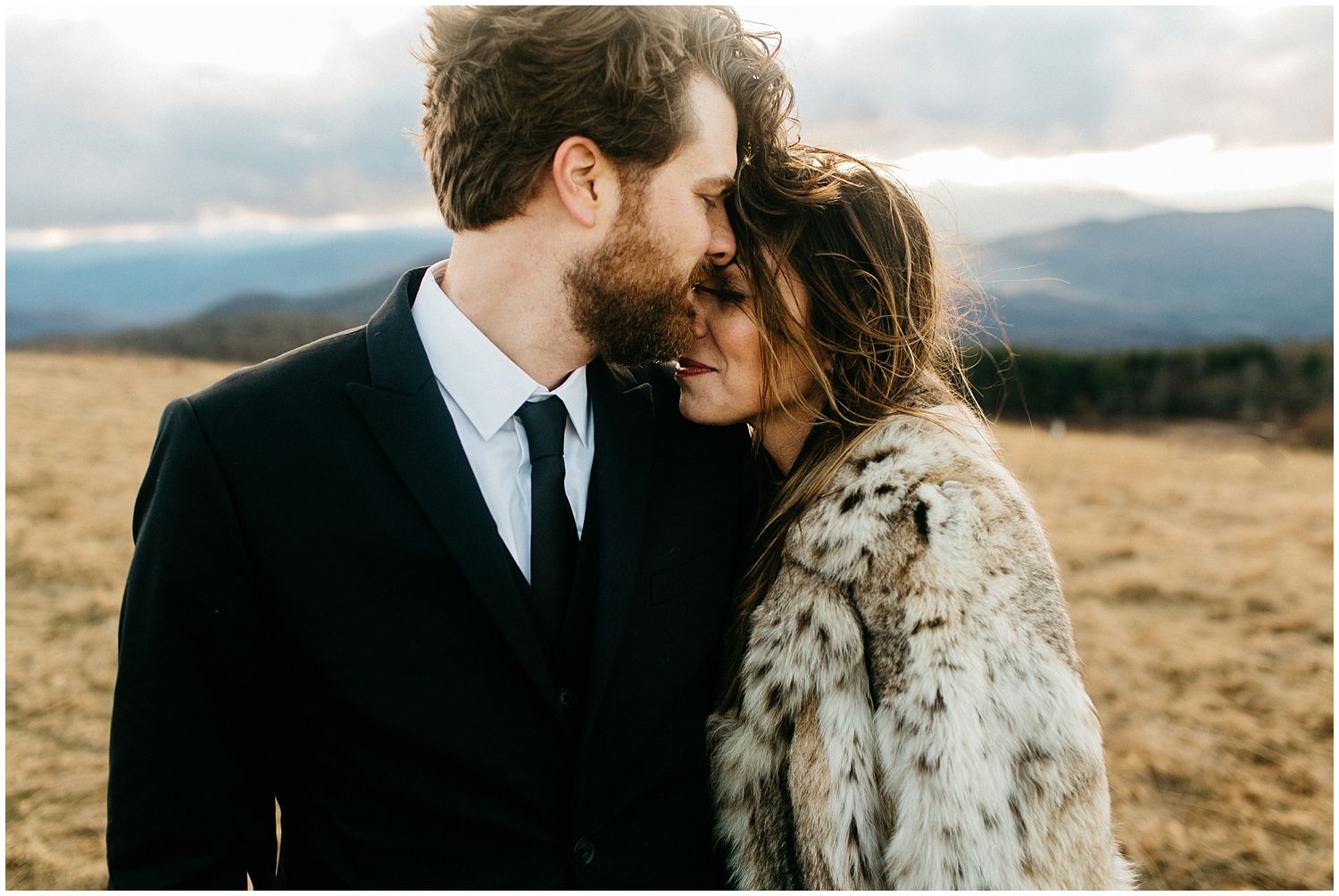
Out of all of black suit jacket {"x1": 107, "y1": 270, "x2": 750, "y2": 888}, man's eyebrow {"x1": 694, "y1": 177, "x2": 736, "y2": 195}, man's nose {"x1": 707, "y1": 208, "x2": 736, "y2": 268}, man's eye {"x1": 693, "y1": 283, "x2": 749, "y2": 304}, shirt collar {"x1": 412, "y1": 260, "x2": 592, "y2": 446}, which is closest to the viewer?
black suit jacket {"x1": 107, "y1": 270, "x2": 750, "y2": 888}

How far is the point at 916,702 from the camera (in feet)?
6.07

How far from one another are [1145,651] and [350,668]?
8069mm

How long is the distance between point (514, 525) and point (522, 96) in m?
1.01

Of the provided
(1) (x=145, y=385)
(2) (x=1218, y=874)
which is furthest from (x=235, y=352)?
(2) (x=1218, y=874)

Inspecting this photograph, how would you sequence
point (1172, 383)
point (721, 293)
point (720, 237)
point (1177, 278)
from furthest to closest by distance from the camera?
point (1177, 278) < point (1172, 383) < point (721, 293) < point (720, 237)

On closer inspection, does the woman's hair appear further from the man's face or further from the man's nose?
the man's face

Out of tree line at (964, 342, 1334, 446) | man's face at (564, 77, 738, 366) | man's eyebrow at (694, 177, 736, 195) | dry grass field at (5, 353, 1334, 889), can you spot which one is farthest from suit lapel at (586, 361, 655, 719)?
tree line at (964, 342, 1334, 446)

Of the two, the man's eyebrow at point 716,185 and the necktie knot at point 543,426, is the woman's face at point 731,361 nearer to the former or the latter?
the man's eyebrow at point 716,185

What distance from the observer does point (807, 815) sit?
204 centimetres

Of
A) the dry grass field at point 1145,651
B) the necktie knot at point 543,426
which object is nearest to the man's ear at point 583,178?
the necktie knot at point 543,426

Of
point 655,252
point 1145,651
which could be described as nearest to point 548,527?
point 655,252

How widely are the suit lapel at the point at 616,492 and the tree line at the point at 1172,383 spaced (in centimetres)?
3558

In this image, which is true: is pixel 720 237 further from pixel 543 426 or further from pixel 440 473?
pixel 440 473

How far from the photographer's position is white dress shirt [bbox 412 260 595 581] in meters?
2.01
